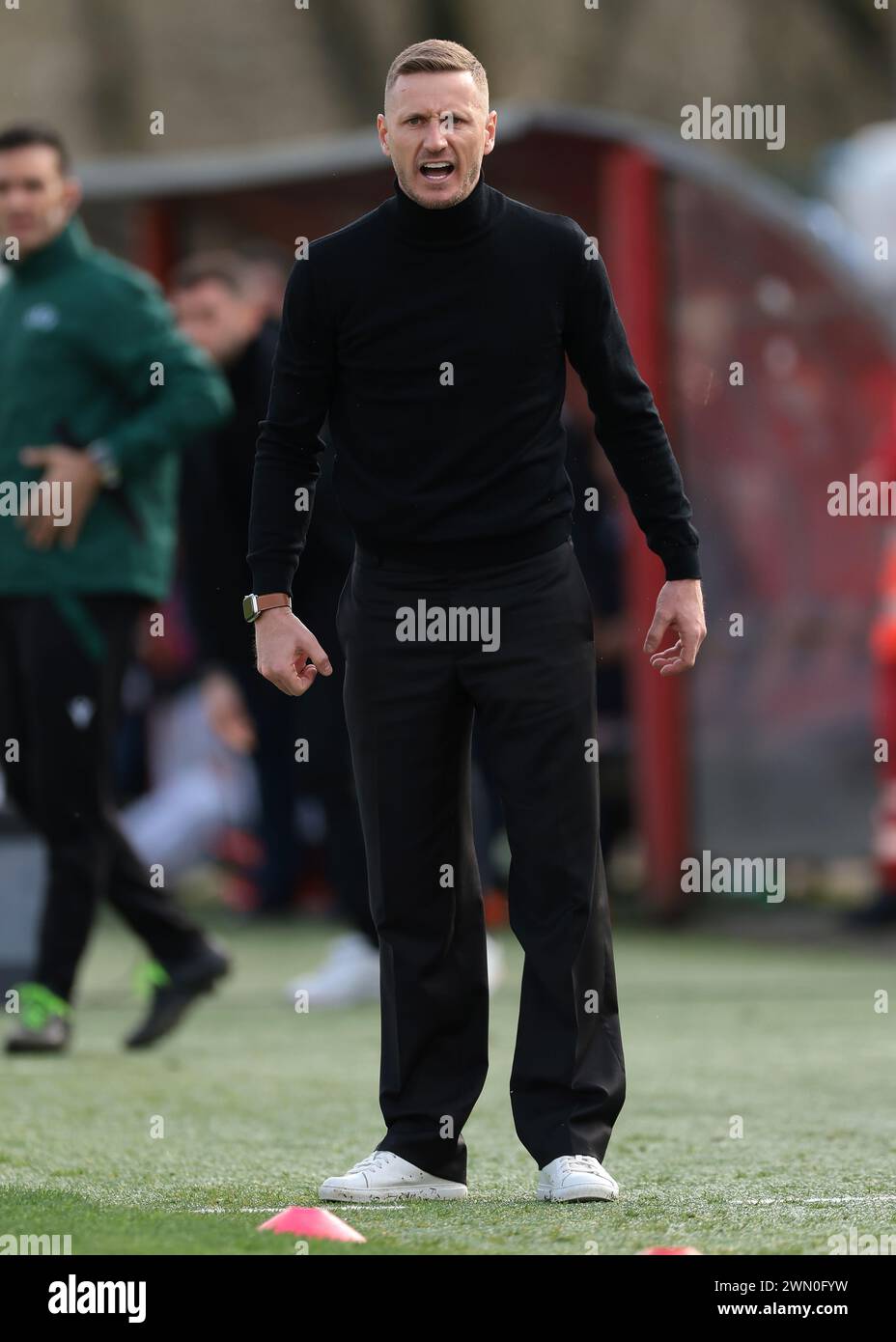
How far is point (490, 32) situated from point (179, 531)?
692 inches

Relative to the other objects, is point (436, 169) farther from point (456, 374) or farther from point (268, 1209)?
point (268, 1209)

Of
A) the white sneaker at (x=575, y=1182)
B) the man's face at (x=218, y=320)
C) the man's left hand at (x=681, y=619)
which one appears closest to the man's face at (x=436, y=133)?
the man's left hand at (x=681, y=619)

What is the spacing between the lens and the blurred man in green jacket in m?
5.86

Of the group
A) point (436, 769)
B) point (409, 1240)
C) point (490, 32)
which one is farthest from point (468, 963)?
point (490, 32)

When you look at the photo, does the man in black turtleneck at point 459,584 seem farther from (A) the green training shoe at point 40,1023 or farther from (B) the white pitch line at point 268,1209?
(A) the green training shoe at point 40,1023

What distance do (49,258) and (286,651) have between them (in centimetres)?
249

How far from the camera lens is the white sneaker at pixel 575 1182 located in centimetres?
383

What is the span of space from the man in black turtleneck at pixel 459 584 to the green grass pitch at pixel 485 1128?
0.23 m

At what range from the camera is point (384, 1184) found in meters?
3.90

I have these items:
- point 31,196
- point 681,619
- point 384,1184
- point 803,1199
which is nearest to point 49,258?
point 31,196

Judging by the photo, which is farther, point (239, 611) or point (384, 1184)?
point (239, 611)

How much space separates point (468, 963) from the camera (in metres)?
4.05

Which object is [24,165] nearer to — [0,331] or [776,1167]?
[0,331]
